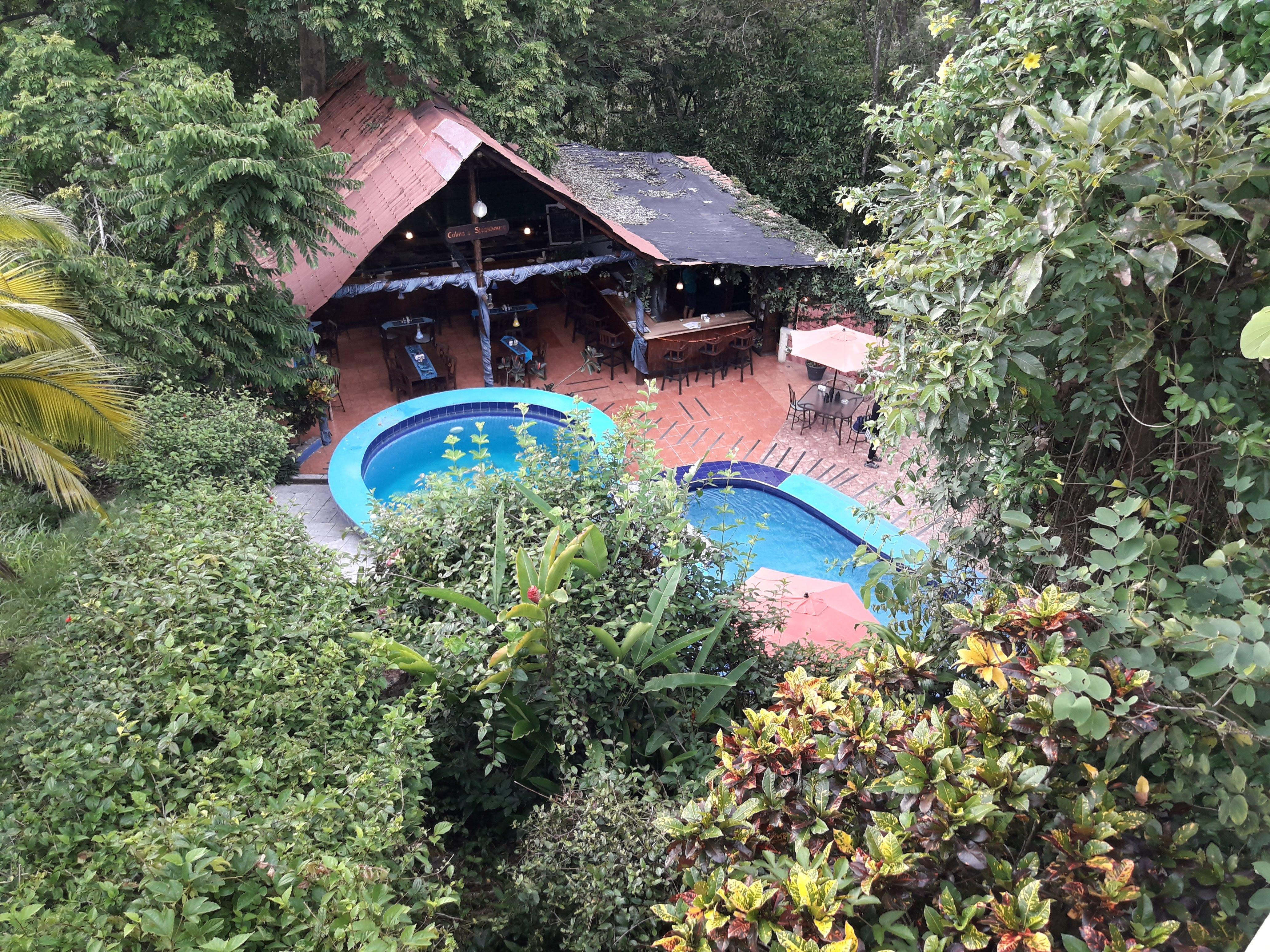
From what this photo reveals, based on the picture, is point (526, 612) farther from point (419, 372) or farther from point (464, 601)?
point (419, 372)

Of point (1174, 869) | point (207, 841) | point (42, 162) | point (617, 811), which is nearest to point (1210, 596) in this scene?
point (1174, 869)

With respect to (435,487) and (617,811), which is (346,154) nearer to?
(435,487)

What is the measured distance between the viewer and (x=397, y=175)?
11.2 meters

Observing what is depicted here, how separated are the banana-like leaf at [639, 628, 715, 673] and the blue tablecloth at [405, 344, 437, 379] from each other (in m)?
8.75

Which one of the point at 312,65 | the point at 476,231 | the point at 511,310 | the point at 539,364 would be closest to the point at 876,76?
the point at 511,310

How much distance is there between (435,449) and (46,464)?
237 inches

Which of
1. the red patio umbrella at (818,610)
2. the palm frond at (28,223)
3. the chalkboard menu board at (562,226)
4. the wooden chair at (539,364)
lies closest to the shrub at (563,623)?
the red patio umbrella at (818,610)

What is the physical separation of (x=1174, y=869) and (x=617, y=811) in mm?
2141

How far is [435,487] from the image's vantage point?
5.36 metres

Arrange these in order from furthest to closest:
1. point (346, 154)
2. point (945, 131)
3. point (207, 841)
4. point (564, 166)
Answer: point (564, 166)
point (346, 154)
point (945, 131)
point (207, 841)

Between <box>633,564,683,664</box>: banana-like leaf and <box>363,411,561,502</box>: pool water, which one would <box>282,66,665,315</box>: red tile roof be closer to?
Result: <box>363,411,561,502</box>: pool water

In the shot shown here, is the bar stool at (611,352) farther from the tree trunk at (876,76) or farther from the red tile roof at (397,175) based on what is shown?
the tree trunk at (876,76)

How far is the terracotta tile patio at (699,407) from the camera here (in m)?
11.1

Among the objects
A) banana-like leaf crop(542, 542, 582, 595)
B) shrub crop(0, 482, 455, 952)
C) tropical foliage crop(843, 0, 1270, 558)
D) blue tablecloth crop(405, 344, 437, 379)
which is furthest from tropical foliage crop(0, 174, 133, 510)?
blue tablecloth crop(405, 344, 437, 379)
